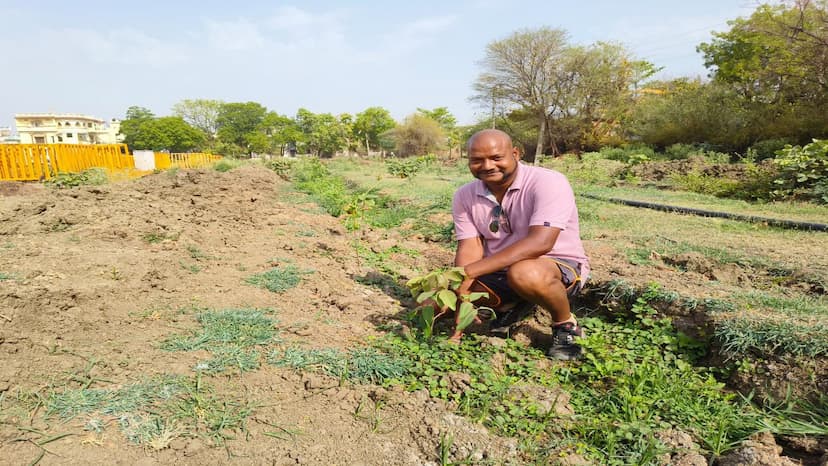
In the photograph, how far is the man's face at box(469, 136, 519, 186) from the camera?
2.32 meters

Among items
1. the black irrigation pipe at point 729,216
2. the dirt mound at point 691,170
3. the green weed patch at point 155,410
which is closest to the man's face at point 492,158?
the green weed patch at point 155,410

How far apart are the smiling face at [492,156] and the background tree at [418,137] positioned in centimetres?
3741

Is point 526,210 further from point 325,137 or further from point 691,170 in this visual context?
point 325,137

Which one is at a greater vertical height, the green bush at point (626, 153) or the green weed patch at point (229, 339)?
the green bush at point (626, 153)

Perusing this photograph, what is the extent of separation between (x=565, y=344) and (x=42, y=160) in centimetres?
1426

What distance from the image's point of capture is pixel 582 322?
8.76ft

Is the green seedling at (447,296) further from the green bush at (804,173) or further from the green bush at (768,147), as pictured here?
the green bush at (768,147)

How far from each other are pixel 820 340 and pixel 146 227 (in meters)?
5.39

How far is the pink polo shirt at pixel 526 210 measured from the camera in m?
2.29

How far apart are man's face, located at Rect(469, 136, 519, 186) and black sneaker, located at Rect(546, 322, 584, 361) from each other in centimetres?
89

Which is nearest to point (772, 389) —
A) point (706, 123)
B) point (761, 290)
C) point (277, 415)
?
point (761, 290)

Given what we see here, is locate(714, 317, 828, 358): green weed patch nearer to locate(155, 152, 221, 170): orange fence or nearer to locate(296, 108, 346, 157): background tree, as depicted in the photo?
locate(155, 152, 221, 170): orange fence

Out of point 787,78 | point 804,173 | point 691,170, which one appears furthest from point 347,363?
point 787,78

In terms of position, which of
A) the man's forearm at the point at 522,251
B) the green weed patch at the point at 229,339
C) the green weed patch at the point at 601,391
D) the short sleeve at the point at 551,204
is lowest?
the green weed patch at the point at 601,391
